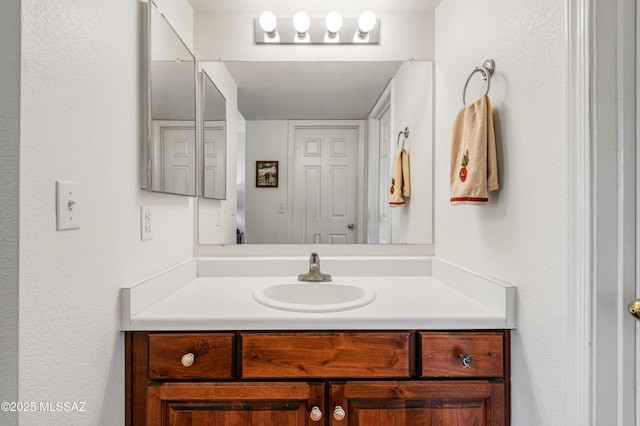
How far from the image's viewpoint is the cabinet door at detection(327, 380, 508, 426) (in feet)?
3.25

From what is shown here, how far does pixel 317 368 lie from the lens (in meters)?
0.99

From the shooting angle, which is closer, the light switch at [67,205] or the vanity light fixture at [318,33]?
the light switch at [67,205]

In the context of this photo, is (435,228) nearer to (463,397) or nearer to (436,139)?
(436,139)

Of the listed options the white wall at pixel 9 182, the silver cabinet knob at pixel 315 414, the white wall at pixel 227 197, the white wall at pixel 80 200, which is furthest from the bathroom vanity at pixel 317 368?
the white wall at pixel 227 197

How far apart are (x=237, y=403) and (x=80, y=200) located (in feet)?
2.36

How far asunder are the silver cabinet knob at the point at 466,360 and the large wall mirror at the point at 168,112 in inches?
45.1

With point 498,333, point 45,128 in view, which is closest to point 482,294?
point 498,333

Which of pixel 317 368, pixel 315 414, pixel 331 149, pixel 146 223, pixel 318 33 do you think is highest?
pixel 318 33

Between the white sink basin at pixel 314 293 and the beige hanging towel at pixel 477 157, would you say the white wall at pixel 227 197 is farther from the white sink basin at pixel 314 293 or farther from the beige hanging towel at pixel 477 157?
the beige hanging towel at pixel 477 157

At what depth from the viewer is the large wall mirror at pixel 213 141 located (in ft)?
5.13

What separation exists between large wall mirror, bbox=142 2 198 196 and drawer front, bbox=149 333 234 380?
508 millimetres

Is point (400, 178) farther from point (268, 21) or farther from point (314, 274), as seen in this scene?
point (268, 21)

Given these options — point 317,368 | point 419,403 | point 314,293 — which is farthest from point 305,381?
point 314,293

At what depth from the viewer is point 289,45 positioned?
1601 millimetres
